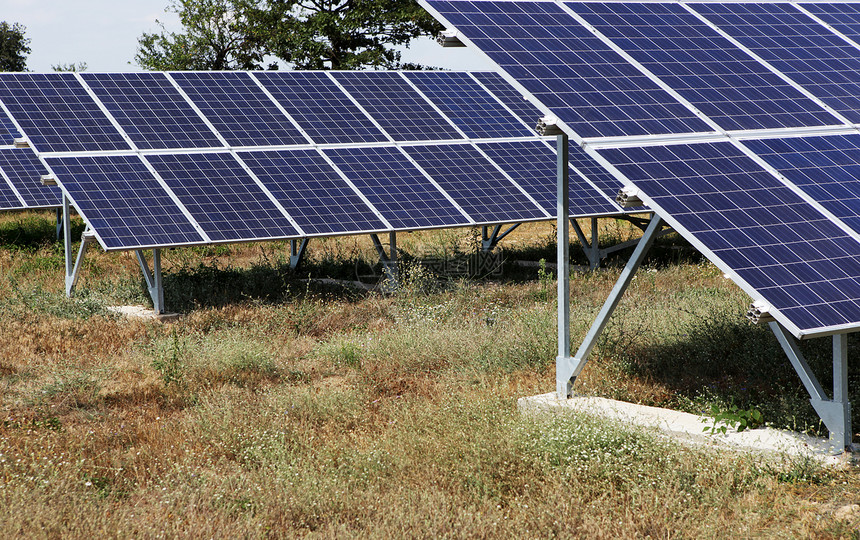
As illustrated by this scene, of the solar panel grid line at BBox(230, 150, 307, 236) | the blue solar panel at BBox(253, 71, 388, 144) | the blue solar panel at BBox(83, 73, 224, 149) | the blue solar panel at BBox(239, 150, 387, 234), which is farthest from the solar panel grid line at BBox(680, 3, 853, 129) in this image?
the blue solar panel at BBox(83, 73, 224, 149)

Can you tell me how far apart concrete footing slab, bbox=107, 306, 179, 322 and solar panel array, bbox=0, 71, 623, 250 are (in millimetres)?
1221

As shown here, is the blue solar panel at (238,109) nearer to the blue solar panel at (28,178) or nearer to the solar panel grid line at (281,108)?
the solar panel grid line at (281,108)

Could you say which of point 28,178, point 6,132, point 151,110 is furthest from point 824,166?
point 6,132

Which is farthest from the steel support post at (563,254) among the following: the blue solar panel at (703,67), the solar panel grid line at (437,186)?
the solar panel grid line at (437,186)

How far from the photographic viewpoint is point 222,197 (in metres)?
13.9

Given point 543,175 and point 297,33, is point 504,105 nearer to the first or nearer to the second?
point 543,175

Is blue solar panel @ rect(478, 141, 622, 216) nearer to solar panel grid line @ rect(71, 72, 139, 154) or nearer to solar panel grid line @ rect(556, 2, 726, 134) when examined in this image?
solar panel grid line @ rect(556, 2, 726, 134)

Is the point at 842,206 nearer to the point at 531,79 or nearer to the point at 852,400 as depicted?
the point at 852,400

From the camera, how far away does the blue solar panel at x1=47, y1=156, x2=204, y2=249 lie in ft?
40.8

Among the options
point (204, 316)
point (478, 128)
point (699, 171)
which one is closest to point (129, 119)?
point (204, 316)

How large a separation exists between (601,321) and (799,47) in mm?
4946

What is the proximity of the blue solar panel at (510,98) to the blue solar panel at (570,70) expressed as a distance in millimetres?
9562

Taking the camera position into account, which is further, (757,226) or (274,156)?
(274,156)

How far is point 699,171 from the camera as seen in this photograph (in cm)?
760
